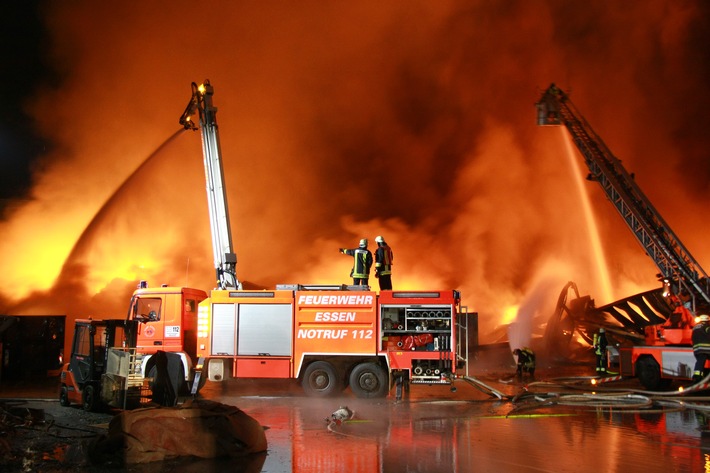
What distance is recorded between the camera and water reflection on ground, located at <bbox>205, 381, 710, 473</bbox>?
6250mm

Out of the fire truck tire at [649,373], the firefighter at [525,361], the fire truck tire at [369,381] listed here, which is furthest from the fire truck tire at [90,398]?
the fire truck tire at [649,373]

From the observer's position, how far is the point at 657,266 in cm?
1579

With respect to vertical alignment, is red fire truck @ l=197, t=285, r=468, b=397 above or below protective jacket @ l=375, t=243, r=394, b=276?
below

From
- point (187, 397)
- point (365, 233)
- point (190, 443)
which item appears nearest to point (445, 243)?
point (365, 233)

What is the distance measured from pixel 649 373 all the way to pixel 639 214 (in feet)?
15.9

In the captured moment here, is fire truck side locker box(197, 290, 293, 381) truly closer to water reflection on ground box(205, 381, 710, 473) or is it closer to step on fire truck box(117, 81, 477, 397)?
step on fire truck box(117, 81, 477, 397)

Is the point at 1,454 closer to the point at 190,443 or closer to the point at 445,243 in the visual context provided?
the point at 190,443

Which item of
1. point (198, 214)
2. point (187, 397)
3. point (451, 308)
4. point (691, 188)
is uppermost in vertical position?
point (691, 188)

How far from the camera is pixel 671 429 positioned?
27.5ft

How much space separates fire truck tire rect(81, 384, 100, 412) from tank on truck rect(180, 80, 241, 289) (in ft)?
13.4

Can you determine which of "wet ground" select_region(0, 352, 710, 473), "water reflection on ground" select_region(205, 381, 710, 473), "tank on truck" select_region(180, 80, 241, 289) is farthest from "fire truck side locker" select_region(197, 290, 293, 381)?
"tank on truck" select_region(180, 80, 241, 289)

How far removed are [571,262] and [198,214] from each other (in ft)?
54.5

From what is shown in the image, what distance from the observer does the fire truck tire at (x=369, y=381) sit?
11789mm

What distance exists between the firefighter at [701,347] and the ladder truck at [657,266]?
2.60ft
